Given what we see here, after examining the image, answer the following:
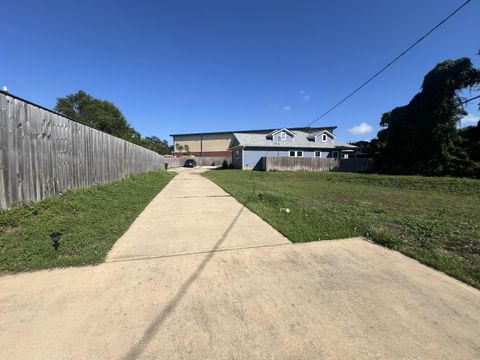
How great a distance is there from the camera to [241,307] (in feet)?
8.89

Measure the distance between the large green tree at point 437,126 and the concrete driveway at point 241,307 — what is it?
24365 millimetres

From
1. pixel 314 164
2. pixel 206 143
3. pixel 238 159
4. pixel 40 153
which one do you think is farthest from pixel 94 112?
pixel 40 153

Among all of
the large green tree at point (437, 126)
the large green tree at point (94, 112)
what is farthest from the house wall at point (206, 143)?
the large green tree at point (437, 126)

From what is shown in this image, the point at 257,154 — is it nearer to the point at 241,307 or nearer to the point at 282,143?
the point at 282,143

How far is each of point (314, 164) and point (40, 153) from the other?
2728 cm

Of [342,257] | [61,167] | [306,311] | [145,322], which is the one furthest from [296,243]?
[61,167]

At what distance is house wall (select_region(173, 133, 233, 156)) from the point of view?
73750 mm

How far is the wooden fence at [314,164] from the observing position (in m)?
29.1

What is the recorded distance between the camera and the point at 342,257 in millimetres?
4051

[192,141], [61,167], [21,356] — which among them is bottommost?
[21,356]

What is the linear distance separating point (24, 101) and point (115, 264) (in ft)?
14.3

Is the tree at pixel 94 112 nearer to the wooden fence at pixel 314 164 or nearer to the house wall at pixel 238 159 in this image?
the house wall at pixel 238 159

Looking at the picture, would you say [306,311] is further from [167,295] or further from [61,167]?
[61,167]

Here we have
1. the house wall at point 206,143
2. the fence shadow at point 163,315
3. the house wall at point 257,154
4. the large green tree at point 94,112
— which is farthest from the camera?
the house wall at point 206,143
